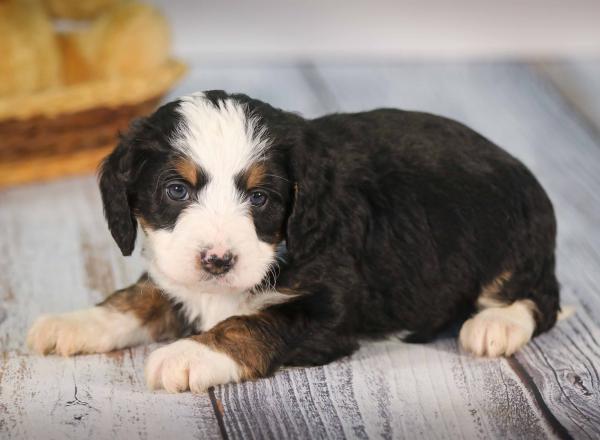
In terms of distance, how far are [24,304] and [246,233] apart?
1.31m

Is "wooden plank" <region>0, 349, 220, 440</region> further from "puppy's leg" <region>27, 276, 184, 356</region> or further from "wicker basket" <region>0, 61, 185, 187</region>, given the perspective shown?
"wicker basket" <region>0, 61, 185, 187</region>

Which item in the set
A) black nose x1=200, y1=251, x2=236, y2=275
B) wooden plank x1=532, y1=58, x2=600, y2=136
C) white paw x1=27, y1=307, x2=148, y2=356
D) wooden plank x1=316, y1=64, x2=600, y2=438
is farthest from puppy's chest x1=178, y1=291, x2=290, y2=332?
wooden plank x1=532, y1=58, x2=600, y2=136

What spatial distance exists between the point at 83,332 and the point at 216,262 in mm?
778

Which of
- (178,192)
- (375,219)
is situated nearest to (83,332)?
(178,192)

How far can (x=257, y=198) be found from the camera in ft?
11.2

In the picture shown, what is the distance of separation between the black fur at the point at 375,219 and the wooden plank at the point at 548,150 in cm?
24

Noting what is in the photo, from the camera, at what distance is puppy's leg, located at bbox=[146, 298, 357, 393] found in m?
3.38

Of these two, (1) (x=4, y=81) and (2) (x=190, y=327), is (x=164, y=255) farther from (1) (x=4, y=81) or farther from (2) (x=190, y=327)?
(1) (x=4, y=81)

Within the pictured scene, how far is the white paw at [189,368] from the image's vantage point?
3.38 meters

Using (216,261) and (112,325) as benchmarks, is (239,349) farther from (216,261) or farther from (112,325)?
(112,325)

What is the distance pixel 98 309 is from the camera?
3.85m

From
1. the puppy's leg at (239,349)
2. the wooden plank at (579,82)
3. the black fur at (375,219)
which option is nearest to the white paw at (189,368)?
the puppy's leg at (239,349)

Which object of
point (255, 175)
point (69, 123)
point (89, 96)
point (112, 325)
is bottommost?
point (69, 123)

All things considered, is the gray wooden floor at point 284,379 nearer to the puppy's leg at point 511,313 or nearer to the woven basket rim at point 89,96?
the puppy's leg at point 511,313
